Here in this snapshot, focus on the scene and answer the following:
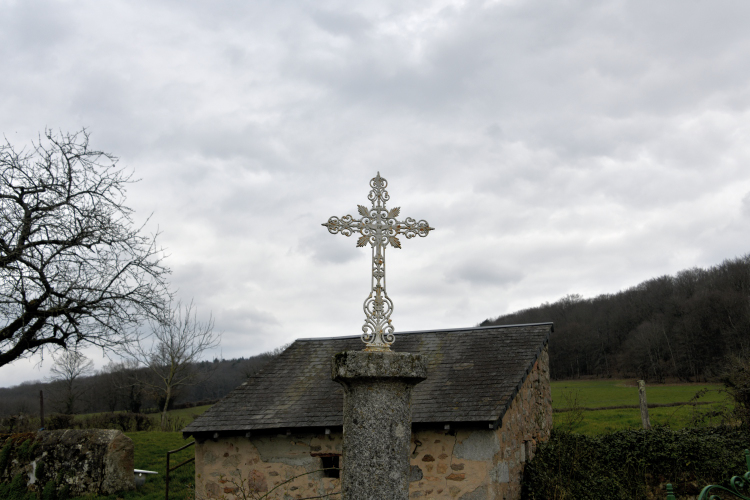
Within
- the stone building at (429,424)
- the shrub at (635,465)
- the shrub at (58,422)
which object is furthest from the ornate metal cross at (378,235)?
the shrub at (58,422)

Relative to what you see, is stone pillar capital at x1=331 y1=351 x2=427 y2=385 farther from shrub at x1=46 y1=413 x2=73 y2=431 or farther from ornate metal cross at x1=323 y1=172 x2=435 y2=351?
shrub at x1=46 y1=413 x2=73 y2=431

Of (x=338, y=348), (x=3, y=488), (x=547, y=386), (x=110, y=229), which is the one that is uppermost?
(x=110, y=229)

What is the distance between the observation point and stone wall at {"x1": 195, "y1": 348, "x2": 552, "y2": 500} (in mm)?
9117

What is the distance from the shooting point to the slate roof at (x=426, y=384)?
31.8 ft

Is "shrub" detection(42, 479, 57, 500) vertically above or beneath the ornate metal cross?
beneath

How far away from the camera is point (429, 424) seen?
9383mm

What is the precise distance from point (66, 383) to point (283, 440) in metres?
34.8

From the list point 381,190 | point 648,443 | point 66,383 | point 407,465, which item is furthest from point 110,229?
point 66,383

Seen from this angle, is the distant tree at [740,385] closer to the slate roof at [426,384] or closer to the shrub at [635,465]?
the shrub at [635,465]

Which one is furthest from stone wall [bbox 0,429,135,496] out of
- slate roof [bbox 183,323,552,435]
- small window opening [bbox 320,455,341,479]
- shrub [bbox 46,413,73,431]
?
shrub [bbox 46,413,73,431]

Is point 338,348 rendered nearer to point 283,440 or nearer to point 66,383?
point 283,440

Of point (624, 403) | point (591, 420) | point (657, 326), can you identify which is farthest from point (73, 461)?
point (657, 326)

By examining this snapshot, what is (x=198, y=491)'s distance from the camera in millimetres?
10672

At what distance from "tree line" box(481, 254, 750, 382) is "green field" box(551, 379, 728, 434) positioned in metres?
2.72
